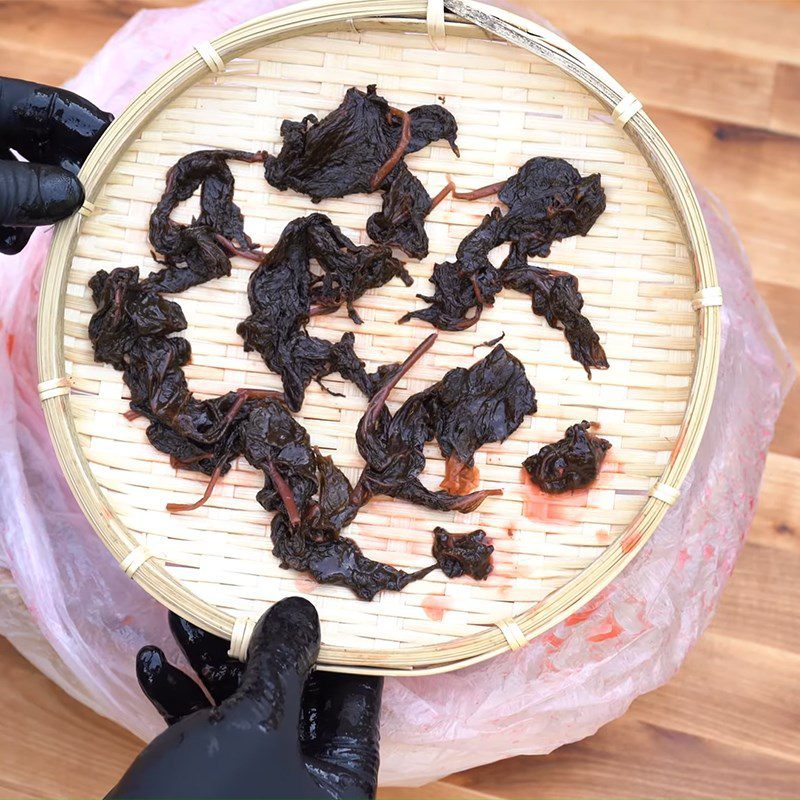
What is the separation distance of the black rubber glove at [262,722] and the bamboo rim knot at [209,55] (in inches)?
41.9

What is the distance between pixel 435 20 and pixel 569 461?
2.95ft

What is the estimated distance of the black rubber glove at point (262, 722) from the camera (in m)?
1.27

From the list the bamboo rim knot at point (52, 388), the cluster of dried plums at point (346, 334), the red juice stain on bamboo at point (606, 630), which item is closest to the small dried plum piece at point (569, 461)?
the cluster of dried plums at point (346, 334)

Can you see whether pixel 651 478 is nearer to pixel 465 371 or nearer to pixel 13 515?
pixel 465 371

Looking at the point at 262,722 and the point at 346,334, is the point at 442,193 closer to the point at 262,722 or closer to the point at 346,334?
the point at 346,334

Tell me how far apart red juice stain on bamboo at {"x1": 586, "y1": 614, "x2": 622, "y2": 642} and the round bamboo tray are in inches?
11.5

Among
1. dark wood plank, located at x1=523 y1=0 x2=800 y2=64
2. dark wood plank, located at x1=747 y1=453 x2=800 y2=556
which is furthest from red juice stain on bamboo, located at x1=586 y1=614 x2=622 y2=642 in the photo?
dark wood plank, located at x1=523 y1=0 x2=800 y2=64

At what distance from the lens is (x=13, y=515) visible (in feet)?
6.12

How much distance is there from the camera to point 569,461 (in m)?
1.65

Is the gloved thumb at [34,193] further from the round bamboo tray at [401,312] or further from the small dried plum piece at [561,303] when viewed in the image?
the small dried plum piece at [561,303]

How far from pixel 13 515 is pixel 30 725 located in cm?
70

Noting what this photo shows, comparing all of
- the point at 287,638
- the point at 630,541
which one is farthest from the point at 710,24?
the point at 287,638

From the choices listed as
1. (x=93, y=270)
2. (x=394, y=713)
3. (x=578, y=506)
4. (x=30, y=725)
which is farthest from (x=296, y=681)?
(x=30, y=725)

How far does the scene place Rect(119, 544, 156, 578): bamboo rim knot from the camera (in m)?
1.65
